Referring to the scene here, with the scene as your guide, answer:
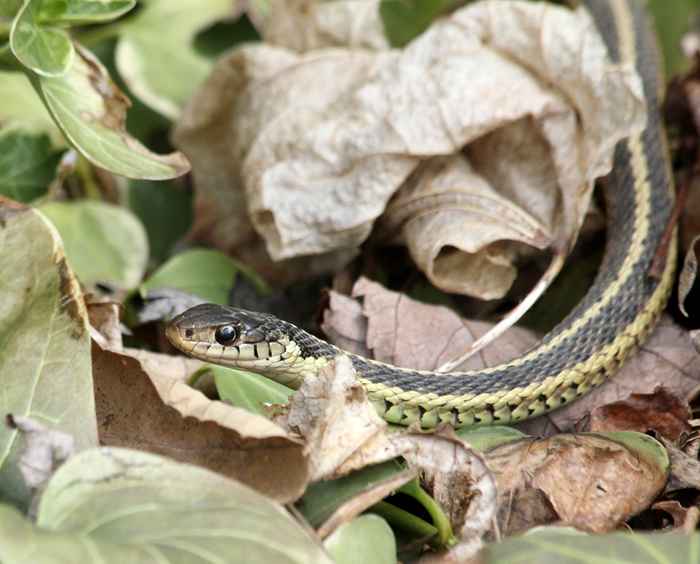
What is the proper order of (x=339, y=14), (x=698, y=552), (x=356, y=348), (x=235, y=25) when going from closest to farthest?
(x=698, y=552)
(x=356, y=348)
(x=339, y=14)
(x=235, y=25)

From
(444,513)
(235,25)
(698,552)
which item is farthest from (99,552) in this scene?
(235,25)

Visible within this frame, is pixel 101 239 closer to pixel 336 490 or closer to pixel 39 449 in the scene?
pixel 39 449

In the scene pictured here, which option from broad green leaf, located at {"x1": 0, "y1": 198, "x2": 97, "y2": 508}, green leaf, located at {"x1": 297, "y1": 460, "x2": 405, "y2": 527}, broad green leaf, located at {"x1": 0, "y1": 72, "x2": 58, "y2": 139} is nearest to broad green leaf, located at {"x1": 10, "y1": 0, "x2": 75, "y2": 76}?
broad green leaf, located at {"x1": 0, "y1": 198, "x2": 97, "y2": 508}

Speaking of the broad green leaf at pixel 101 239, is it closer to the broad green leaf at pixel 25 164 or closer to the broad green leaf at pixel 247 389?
the broad green leaf at pixel 25 164

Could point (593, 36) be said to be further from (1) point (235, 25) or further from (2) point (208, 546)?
(2) point (208, 546)

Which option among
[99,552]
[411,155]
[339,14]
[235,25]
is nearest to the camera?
[99,552]

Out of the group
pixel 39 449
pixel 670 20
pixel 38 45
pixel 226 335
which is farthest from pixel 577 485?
pixel 670 20

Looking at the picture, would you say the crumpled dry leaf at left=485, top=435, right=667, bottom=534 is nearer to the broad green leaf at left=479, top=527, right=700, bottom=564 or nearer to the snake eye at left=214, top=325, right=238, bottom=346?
the broad green leaf at left=479, top=527, right=700, bottom=564

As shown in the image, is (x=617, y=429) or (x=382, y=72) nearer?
(x=617, y=429)
